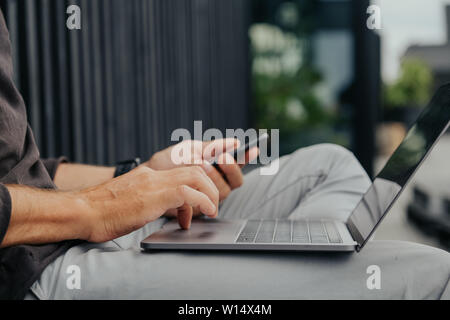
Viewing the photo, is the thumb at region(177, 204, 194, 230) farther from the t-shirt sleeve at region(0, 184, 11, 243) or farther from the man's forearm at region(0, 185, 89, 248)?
the t-shirt sleeve at region(0, 184, 11, 243)

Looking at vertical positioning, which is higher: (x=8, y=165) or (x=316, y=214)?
(x=8, y=165)

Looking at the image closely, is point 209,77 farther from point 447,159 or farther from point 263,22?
point 447,159

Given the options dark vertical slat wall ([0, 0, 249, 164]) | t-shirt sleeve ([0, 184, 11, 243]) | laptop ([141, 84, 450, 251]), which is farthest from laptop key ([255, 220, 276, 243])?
dark vertical slat wall ([0, 0, 249, 164])

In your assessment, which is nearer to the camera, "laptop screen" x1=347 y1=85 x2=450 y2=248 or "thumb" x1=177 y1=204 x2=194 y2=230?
"laptop screen" x1=347 y1=85 x2=450 y2=248

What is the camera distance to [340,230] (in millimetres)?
918

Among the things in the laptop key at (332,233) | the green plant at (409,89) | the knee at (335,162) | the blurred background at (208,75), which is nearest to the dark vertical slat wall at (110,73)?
the blurred background at (208,75)

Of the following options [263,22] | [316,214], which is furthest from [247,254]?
[263,22]

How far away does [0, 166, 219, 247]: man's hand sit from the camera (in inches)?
29.2

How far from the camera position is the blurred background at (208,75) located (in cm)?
158

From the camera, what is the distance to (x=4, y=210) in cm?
68

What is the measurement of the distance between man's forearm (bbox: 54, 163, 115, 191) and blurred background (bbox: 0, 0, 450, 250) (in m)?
0.29

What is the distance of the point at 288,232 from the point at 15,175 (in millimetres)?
463

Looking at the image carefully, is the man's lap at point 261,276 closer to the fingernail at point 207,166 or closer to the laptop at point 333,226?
the laptop at point 333,226

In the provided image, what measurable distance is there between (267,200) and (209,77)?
2727 millimetres
